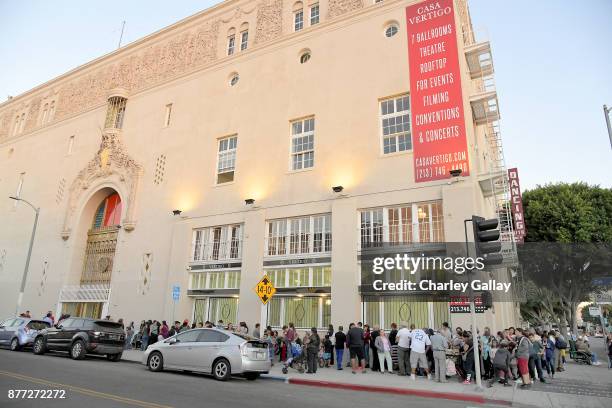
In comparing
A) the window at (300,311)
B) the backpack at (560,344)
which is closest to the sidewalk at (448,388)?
the backpack at (560,344)

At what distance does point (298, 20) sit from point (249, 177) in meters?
9.71

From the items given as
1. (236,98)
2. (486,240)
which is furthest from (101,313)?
(486,240)

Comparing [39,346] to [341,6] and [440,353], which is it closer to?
[440,353]

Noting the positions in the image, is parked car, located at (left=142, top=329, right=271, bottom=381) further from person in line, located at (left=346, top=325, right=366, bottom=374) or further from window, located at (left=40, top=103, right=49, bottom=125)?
window, located at (left=40, top=103, right=49, bottom=125)

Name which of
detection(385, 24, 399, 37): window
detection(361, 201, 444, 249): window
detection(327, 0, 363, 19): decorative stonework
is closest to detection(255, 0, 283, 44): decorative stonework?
detection(327, 0, 363, 19): decorative stonework

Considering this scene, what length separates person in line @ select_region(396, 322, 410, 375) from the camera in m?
13.9

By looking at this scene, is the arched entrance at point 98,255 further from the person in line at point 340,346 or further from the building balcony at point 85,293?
the person in line at point 340,346

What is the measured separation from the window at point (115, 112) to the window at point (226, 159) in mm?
10472

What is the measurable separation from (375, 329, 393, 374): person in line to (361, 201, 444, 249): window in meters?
4.07

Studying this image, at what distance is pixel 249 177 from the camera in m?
22.0

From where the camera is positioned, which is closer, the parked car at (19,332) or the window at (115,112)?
the parked car at (19,332)

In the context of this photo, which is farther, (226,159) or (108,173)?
(108,173)

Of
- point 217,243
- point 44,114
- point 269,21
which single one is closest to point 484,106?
point 269,21

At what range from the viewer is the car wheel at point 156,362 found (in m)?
13.2
